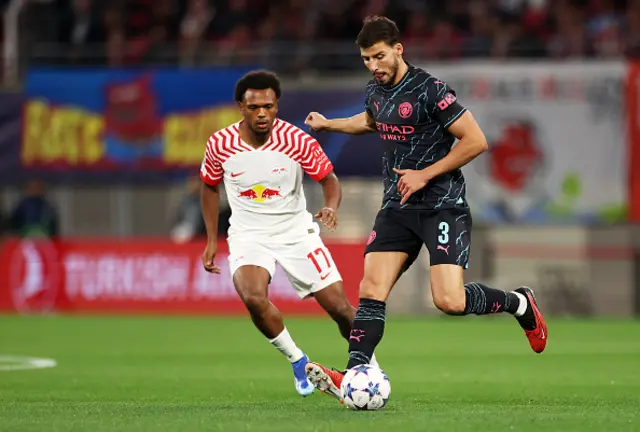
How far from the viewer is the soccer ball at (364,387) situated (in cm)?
761

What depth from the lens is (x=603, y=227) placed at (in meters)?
18.8

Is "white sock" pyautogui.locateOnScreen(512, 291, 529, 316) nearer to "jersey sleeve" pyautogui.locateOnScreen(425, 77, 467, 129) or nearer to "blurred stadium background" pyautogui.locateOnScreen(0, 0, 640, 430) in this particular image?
"jersey sleeve" pyautogui.locateOnScreen(425, 77, 467, 129)

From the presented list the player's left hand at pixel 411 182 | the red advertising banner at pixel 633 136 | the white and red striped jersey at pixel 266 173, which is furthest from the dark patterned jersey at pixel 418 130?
the red advertising banner at pixel 633 136

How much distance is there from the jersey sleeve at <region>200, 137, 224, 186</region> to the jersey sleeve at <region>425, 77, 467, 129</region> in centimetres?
179

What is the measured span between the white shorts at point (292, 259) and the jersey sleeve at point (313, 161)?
47 centimetres

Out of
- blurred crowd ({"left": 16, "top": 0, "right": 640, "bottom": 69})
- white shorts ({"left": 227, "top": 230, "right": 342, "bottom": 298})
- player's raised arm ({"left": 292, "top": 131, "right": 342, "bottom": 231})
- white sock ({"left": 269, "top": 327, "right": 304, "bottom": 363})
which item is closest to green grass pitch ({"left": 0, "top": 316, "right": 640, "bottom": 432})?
white sock ({"left": 269, "top": 327, "right": 304, "bottom": 363})

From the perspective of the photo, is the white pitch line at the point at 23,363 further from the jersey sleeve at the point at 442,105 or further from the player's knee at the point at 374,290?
the jersey sleeve at the point at 442,105

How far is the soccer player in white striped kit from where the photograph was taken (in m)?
9.05

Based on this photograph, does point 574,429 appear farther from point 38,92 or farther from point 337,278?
point 38,92

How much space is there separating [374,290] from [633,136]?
12.1 meters

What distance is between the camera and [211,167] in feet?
30.1

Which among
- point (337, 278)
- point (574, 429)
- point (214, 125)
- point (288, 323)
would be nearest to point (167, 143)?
point (214, 125)

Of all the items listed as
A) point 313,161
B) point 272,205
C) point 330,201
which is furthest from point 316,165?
point 272,205

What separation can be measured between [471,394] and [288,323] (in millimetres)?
8744
